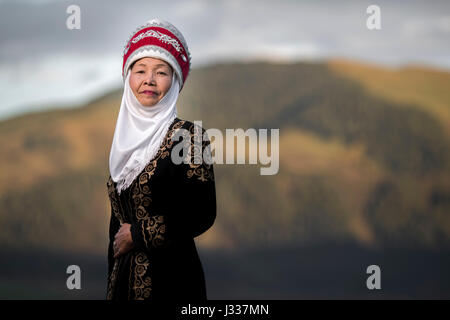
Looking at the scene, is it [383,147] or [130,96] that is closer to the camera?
[130,96]

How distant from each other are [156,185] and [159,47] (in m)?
0.35

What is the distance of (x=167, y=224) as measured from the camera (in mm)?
1535

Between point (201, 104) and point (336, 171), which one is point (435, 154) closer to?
point (336, 171)

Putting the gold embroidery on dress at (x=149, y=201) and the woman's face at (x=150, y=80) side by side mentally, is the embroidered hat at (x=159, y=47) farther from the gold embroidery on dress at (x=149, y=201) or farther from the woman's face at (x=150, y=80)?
the gold embroidery on dress at (x=149, y=201)

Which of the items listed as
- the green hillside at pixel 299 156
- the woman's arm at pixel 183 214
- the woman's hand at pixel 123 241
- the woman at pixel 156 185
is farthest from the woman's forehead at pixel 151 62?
the green hillside at pixel 299 156

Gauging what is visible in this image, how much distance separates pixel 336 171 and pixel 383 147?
0.39 m

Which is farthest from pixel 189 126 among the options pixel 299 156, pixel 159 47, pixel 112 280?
pixel 299 156

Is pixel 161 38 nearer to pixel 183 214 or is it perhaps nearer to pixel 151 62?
pixel 151 62

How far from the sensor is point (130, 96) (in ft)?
5.38

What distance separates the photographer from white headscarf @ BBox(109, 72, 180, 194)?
5.26 feet

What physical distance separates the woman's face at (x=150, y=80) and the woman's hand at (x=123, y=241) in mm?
311

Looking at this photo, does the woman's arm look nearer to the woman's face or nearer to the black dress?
the black dress

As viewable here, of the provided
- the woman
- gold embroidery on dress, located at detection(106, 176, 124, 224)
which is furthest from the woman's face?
gold embroidery on dress, located at detection(106, 176, 124, 224)
